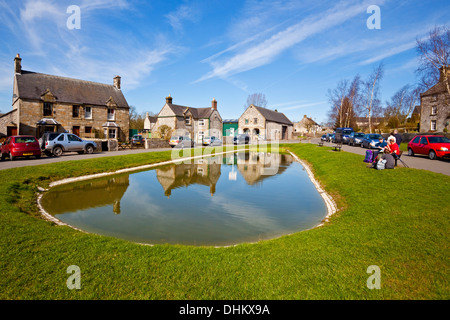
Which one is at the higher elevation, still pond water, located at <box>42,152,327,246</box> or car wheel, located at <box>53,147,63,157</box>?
car wheel, located at <box>53,147,63,157</box>

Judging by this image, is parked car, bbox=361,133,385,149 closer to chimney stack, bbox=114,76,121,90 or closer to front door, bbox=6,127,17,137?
chimney stack, bbox=114,76,121,90

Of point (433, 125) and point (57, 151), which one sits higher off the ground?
point (433, 125)

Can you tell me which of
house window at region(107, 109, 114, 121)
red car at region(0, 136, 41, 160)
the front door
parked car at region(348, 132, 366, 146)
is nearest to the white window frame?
parked car at region(348, 132, 366, 146)

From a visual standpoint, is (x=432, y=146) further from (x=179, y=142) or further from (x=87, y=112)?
(x=87, y=112)

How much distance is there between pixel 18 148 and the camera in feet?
55.9

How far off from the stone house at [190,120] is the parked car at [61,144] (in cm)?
2128

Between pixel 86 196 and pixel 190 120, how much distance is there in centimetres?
3956

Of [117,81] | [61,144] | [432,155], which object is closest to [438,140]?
[432,155]

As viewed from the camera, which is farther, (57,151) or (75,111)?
(75,111)

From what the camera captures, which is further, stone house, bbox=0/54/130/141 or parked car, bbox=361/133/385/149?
stone house, bbox=0/54/130/141

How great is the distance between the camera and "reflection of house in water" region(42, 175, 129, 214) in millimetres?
9031

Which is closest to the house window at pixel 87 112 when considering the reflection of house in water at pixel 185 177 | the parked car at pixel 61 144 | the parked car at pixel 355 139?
the parked car at pixel 61 144
